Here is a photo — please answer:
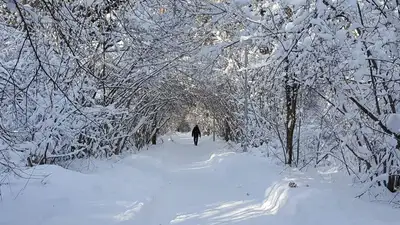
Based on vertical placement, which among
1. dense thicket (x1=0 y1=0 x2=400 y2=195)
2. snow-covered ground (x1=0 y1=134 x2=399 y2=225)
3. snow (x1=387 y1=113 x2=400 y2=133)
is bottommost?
snow-covered ground (x1=0 y1=134 x2=399 y2=225)

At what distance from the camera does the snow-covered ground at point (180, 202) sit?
20.1 feet

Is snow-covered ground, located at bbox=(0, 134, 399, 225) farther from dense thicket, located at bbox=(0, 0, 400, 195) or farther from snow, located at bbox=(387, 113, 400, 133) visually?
snow, located at bbox=(387, 113, 400, 133)

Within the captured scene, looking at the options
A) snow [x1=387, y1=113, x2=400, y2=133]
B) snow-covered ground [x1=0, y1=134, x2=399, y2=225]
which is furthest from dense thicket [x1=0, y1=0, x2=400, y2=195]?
snow-covered ground [x1=0, y1=134, x2=399, y2=225]

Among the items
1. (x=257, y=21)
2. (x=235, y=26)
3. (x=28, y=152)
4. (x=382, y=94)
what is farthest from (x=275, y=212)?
(x=28, y=152)

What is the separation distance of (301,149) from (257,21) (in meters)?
6.56

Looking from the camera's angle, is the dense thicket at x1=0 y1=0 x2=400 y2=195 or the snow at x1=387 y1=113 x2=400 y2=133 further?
the snow at x1=387 y1=113 x2=400 y2=133

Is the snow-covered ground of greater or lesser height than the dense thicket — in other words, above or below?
below

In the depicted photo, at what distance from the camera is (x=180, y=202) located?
9445mm

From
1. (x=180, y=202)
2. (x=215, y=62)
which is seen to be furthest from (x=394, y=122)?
(x=180, y=202)

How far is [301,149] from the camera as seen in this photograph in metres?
13.3

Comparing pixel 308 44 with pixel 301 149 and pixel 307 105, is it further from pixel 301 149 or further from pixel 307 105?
pixel 301 149

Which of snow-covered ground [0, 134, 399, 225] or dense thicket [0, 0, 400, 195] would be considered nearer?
dense thicket [0, 0, 400, 195]

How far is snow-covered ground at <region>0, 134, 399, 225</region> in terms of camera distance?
612cm

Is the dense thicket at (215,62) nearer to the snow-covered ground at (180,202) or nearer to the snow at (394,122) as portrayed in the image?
the snow at (394,122)
